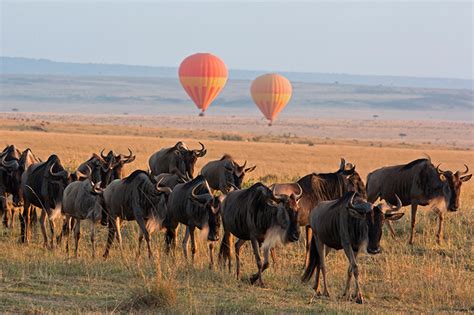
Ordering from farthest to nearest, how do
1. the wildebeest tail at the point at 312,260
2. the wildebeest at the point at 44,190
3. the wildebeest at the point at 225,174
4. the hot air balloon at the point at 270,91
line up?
the hot air balloon at the point at 270,91 → the wildebeest at the point at 225,174 → the wildebeest at the point at 44,190 → the wildebeest tail at the point at 312,260

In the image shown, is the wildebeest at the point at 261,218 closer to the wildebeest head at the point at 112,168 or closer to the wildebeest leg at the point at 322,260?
the wildebeest leg at the point at 322,260

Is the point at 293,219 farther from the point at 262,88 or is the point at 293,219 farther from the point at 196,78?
the point at 262,88

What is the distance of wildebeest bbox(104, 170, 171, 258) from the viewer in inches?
522

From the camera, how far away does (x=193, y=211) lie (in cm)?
1259

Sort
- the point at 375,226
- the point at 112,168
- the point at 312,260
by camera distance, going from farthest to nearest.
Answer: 1. the point at 112,168
2. the point at 312,260
3. the point at 375,226

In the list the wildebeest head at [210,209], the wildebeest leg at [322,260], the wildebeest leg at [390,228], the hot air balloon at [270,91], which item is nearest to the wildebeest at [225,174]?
the wildebeest leg at [390,228]

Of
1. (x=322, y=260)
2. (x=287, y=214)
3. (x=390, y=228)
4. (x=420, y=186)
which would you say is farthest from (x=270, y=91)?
(x=322, y=260)

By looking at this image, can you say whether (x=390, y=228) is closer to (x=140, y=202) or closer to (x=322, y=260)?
(x=140, y=202)

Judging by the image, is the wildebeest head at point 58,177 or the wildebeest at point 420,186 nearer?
the wildebeest head at point 58,177

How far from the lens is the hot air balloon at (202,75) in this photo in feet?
225

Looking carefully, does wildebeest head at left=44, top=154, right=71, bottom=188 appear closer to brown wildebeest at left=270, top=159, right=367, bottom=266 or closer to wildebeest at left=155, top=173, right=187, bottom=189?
wildebeest at left=155, top=173, right=187, bottom=189

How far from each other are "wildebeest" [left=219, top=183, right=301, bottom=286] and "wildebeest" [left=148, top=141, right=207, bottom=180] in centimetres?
582

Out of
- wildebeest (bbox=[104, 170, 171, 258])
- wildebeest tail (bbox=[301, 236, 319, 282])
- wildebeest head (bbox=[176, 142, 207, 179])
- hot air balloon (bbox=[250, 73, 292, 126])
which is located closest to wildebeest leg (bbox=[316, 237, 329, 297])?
wildebeest tail (bbox=[301, 236, 319, 282])

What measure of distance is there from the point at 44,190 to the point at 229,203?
3638 mm
